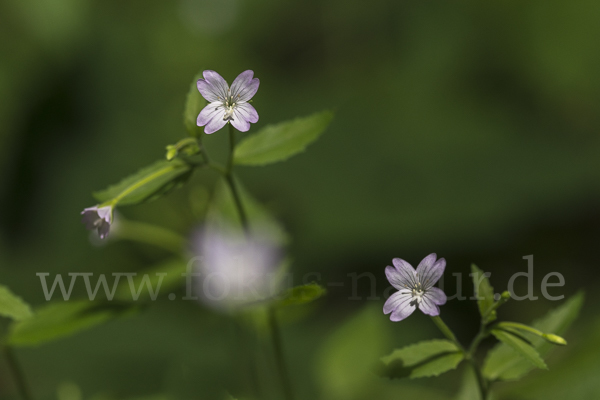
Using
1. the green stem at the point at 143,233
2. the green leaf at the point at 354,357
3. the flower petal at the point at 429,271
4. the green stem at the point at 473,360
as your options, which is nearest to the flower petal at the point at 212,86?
the flower petal at the point at 429,271

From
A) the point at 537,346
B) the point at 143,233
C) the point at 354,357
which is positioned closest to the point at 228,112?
the point at 537,346

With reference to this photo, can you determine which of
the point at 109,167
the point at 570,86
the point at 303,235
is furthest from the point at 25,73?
the point at 570,86

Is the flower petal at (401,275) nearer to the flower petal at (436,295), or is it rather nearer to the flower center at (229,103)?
the flower petal at (436,295)

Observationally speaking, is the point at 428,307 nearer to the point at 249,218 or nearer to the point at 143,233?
the point at 249,218

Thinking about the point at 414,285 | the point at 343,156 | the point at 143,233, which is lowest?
the point at 414,285

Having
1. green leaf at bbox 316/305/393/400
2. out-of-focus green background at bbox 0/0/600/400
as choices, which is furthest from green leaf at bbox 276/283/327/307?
out-of-focus green background at bbox 0/0/600/400

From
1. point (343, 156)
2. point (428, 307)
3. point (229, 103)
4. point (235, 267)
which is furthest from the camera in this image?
point (343, 156)

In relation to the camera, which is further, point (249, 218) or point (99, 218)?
point (249, 218)
